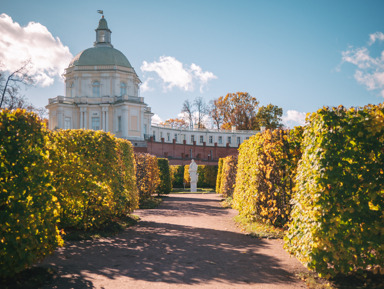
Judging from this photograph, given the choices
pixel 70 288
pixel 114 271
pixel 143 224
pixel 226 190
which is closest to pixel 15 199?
pixel 70 288

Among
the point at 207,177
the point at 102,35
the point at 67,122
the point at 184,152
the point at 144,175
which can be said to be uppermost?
the point at 102,35

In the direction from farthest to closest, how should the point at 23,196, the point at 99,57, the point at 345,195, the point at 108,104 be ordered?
the point at 99,57
the point at 108,104
the point at 23,196
the point at 345,195

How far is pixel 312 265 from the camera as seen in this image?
4.83 m

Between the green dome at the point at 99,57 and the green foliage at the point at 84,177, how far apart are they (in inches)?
2069

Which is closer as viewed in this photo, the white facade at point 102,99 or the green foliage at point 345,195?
the green foliage at point 345,195

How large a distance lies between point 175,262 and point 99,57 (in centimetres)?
Result: 5760

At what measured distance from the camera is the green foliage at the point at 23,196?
4.78m

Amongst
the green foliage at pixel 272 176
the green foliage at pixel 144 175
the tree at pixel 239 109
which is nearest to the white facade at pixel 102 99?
the tree at pixel 239 109

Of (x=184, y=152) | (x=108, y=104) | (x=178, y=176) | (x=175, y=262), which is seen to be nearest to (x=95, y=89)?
(x=108, y=104)

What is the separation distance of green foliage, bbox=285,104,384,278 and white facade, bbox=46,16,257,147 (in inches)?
1967

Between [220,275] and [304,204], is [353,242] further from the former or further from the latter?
[220,275]

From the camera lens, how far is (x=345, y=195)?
192 inches

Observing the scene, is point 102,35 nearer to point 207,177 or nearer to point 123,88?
point 123,88

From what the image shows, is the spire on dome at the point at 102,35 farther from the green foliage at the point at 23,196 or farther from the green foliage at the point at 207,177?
the green foliage at the point at 23,196
